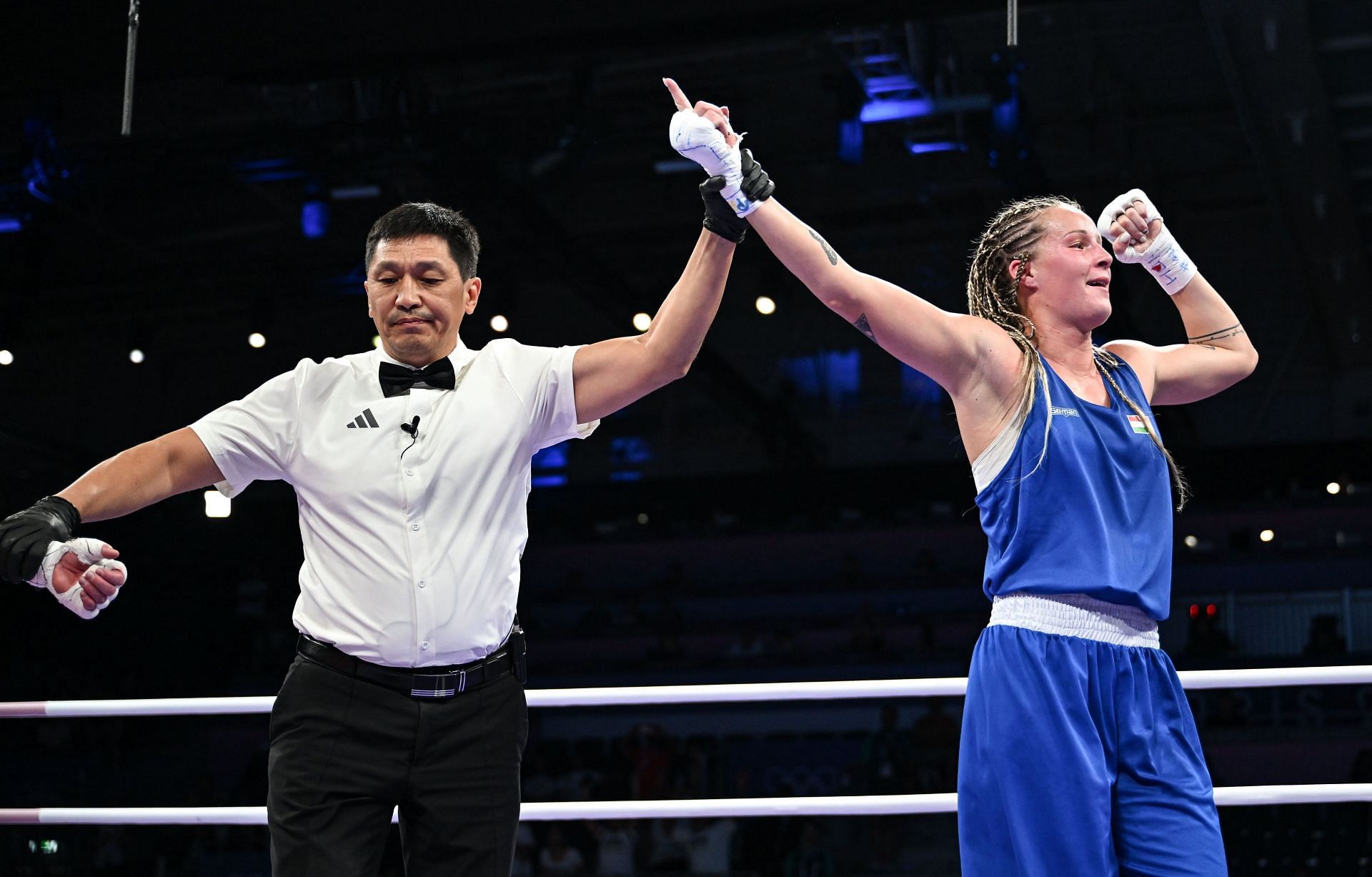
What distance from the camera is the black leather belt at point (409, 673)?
1.78 metres

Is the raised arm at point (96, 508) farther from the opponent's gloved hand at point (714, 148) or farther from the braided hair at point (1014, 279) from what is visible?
the braided hair at point (1014, 279)

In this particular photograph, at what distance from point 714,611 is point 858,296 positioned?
9918 mm

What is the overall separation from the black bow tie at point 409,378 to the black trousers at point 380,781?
40 centimetres

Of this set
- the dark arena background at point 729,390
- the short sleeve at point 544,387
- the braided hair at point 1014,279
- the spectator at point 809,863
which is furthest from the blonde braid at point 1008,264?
the spectator at point 809,863

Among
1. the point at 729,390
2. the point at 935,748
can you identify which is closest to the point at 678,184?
the point at 729,390

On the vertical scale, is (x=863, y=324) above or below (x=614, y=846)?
above

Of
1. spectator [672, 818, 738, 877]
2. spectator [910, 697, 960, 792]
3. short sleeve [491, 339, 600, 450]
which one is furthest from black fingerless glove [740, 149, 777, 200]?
spectator [910, 697, 960, 792]

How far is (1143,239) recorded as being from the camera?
222cm

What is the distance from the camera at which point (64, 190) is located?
8.52 meters

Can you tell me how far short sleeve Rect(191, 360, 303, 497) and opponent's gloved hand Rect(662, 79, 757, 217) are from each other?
2.05 feet

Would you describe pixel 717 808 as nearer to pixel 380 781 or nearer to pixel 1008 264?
pixel 380 781

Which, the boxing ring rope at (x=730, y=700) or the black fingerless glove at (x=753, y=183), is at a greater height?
the black fingerless glove at (x=753, y=183)

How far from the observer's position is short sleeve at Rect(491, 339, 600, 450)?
192 centimetres

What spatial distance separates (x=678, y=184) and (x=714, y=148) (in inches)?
400
